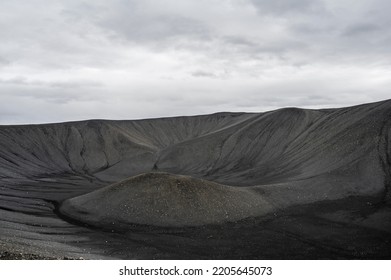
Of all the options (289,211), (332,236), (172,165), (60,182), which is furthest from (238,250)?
(172,165)

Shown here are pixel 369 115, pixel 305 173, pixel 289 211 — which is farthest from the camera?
pixel 369 115

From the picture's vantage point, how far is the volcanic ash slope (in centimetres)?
3541

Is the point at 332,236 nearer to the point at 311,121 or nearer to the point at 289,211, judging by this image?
the point at 289,211

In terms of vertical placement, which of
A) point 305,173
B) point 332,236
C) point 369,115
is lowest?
point 332,236

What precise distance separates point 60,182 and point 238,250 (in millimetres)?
46440

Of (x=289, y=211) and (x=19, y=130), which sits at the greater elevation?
(x=19, y=130)

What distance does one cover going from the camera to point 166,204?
1468 inches

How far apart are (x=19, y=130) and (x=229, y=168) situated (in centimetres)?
5512

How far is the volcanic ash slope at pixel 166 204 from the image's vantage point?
35.4 m

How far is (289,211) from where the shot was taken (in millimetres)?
37500

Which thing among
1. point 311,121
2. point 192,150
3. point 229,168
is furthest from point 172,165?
point 311,121

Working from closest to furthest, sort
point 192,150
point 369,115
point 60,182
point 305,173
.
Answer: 1. point 305,173
2. point 369,115
3. point 60,182
4. point 192,150

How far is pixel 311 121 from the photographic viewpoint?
75.9m

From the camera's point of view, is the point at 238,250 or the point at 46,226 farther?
the point at 46,226
